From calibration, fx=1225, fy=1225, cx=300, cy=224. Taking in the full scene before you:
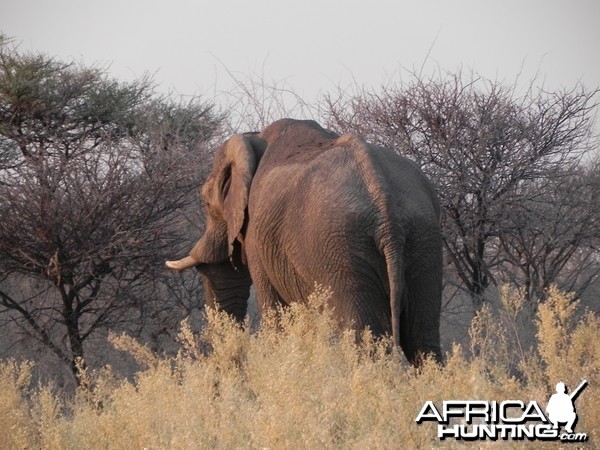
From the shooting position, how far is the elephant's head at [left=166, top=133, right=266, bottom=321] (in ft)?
29.2

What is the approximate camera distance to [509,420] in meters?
5.11

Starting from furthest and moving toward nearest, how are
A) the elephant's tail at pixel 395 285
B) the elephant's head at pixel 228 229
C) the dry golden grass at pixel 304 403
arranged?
the elephant's head at pixel 228 229 < the elephant's tail at pixel 395 285 < the dry golden grass at pixel 304 403

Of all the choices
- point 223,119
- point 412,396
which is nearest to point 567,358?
point 412,396

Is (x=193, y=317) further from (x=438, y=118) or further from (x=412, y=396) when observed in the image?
(x=412, y=396)

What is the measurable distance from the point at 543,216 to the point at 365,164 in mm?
7420

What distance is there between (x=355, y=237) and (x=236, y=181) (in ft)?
6.27

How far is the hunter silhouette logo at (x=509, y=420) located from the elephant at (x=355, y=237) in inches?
63.4

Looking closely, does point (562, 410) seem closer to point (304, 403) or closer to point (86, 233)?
point (304, 403)

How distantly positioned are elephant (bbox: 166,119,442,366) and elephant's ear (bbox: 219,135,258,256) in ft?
0.98

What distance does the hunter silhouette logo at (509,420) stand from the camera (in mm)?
5039

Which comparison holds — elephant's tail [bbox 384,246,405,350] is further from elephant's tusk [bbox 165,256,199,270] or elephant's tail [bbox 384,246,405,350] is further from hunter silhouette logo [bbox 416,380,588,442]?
elephant's tusk [bbox 165,256,199,270]

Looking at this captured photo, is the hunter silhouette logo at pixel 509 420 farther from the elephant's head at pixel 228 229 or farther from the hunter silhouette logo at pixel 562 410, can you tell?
the elephant's head at pixel 228 229

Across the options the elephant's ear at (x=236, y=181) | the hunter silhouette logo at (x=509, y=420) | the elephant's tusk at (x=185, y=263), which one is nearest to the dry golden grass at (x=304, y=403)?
the hunter silhouette logo at (x=509, y=420)

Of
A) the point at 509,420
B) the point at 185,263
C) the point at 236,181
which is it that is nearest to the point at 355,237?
the point at 236,181
